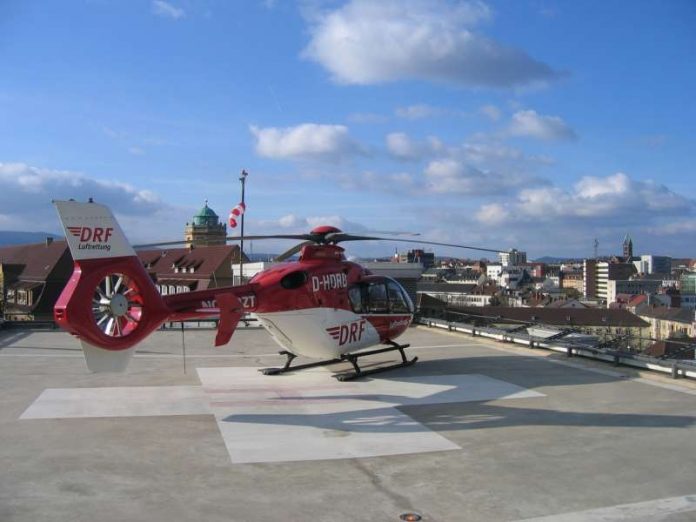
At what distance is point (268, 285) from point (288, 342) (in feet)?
5.56

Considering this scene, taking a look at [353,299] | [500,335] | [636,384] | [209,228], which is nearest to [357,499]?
[353,299]

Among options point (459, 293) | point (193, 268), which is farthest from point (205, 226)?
point (459, 293)

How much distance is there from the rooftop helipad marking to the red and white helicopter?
1238mm

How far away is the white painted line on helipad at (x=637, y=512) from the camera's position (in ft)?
24.1

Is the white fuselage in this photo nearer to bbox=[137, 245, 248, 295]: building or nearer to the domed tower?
bbox=[137, 245, 248, 295]: building

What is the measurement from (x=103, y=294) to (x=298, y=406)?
4.45 m

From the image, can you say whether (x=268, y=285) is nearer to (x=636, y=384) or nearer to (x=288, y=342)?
(x=288, y=342)

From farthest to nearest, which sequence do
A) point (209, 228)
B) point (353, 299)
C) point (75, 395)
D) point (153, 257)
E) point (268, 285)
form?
point (209, 228)
point (153, 257)
point (353, 299)
point (268, 285)
point (75, 395)

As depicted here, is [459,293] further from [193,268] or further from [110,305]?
[110,305]

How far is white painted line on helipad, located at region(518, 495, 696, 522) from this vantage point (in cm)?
733

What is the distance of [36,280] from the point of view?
195ft

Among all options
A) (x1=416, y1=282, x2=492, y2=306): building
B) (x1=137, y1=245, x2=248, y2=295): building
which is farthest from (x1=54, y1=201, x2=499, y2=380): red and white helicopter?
(x1=416, y1=282, x2=492, y2=306): building

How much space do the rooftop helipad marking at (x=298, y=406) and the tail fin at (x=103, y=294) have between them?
1.63 meters

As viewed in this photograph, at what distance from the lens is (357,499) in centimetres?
791
